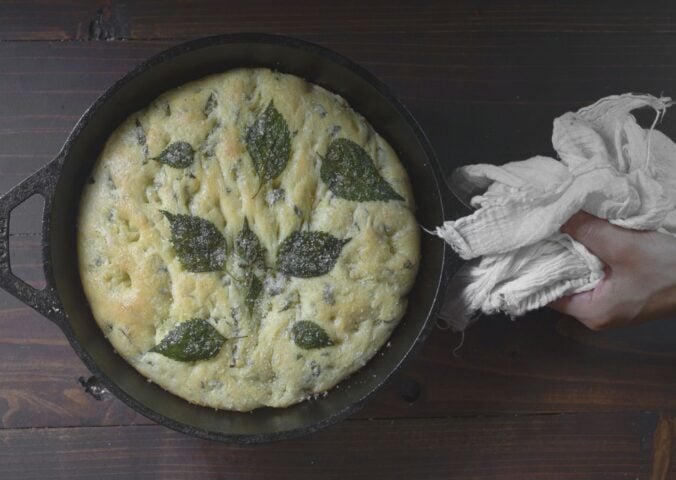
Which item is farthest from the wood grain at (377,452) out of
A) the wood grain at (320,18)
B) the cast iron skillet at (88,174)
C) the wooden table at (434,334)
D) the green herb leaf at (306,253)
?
the wood grain at (320,18)

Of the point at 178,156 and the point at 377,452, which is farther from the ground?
the point at 178,156

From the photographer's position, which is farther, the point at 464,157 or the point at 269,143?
the point at 464,157

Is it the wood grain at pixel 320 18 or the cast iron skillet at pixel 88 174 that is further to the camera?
the wood grain at pixel 320 18

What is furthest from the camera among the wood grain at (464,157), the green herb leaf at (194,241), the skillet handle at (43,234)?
the wood grain at (464,157)

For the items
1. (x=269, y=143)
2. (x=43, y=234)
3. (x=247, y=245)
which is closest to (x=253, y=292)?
(x=247, y=245)

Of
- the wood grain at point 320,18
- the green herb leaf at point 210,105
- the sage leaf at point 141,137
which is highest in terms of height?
the wood grain at point 320,18

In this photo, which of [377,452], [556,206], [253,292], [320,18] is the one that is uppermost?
[320,18]

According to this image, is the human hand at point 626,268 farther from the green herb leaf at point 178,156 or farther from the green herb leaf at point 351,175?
the green herb leaf at point 178,156

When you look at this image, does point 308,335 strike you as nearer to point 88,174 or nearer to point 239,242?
point 239,242
